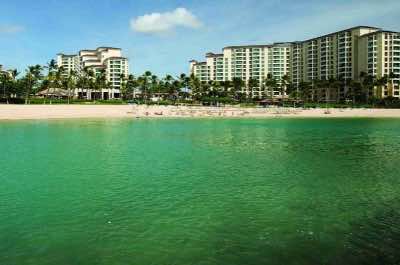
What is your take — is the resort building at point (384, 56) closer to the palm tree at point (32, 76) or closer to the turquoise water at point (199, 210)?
the palm tree at point (32, 76)

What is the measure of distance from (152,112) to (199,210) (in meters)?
79.9

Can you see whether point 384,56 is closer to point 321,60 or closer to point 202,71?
point 321,60

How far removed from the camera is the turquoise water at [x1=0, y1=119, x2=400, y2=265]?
9422 mm

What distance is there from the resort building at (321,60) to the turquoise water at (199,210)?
125 meters

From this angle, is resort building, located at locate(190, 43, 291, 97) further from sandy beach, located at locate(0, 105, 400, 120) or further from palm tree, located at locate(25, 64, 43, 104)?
palm tree, located at locate(25, 64, 43, 104)

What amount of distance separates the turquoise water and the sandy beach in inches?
2312

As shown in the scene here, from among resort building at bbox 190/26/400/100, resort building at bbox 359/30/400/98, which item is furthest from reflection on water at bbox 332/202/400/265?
resort building at bbox 359/30/400/98

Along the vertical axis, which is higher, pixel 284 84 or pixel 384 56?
pixel 384 56

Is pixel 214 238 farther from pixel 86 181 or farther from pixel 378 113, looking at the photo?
pixel 378 113

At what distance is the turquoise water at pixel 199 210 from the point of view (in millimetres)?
9422

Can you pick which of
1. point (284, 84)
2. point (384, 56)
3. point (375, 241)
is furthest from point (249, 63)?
point (375, 241)

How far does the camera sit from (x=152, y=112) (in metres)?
92.0

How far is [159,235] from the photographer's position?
1073 centimetres

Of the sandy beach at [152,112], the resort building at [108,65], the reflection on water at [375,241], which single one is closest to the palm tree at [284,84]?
the sandy beach at [152,112]
